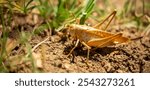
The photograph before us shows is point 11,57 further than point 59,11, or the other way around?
point 59,11

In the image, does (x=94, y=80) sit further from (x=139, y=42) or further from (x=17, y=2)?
(x=17, y=2)

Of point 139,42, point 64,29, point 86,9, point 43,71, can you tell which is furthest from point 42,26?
point 139,42

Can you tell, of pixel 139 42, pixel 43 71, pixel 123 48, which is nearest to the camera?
pixel 43 71

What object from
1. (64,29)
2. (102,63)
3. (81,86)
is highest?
(64,29)

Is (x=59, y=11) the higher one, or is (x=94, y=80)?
(x=59, y=11)

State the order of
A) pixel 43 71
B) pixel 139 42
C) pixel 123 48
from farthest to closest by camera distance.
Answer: pixel 139 42 → pixel 123 48 → pixel 43 71

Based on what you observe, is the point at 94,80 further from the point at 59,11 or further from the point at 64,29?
the point at 59,11

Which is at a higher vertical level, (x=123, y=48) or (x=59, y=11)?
(x=59, y=11)

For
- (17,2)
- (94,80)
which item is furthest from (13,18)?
(94,80)

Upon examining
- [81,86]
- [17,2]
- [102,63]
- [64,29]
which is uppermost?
[17,2]
